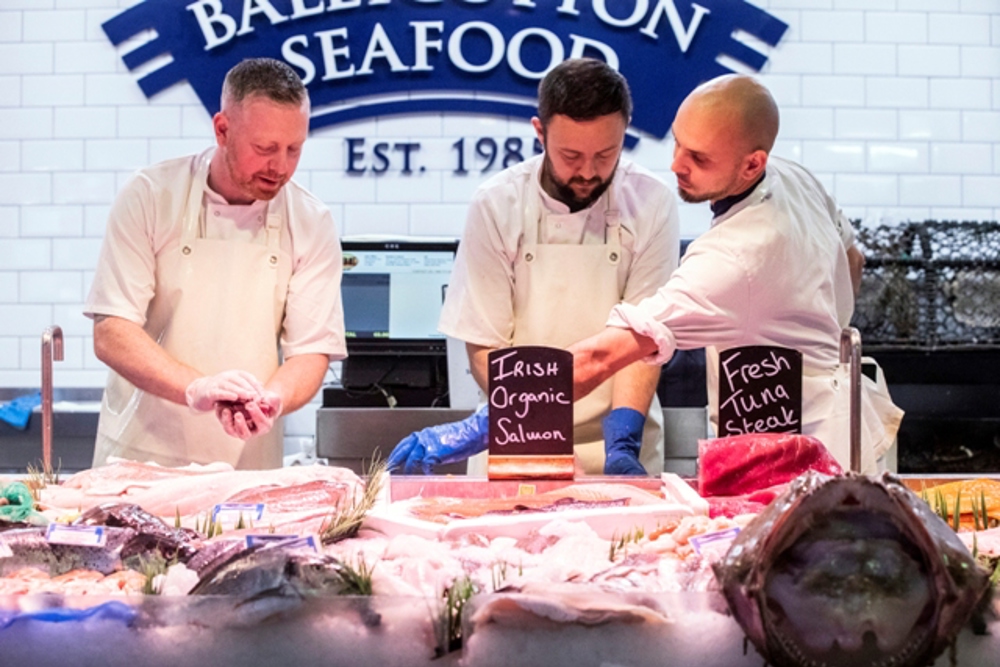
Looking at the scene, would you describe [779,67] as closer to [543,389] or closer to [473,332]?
[473,332]

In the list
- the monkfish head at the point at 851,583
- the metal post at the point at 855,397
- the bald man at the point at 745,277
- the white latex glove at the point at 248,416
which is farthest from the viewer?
the bald man at the point at 745,277

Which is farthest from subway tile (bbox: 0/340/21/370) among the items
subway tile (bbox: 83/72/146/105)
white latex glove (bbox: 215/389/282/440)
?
white latex glove (bbox: 215/389/282/440)

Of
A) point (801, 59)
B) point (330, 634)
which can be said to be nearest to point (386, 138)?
point (801, 59)

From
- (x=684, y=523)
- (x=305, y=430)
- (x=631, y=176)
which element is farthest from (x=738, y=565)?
(x=305, y=430)

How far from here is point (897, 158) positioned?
5.17 m

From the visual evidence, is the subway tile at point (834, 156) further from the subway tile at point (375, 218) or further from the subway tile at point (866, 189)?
the subway tile at point (375, 218)

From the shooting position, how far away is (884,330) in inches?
160

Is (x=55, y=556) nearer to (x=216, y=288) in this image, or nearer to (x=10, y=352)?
(x=216, y=288)

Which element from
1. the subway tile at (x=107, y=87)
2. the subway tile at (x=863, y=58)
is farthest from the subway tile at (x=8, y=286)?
the subway tile at (x=863, y=58)

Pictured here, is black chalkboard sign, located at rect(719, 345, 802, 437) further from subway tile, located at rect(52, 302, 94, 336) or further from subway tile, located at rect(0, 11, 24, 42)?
subway tile, located at rect(0, 11, 24, 42)

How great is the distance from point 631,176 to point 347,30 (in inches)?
97.4

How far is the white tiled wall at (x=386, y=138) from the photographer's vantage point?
5145 millimetres

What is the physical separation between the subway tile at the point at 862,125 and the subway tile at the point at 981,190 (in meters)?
0.41

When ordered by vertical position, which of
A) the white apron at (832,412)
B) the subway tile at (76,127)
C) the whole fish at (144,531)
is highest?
the subway tile at (76,127)
